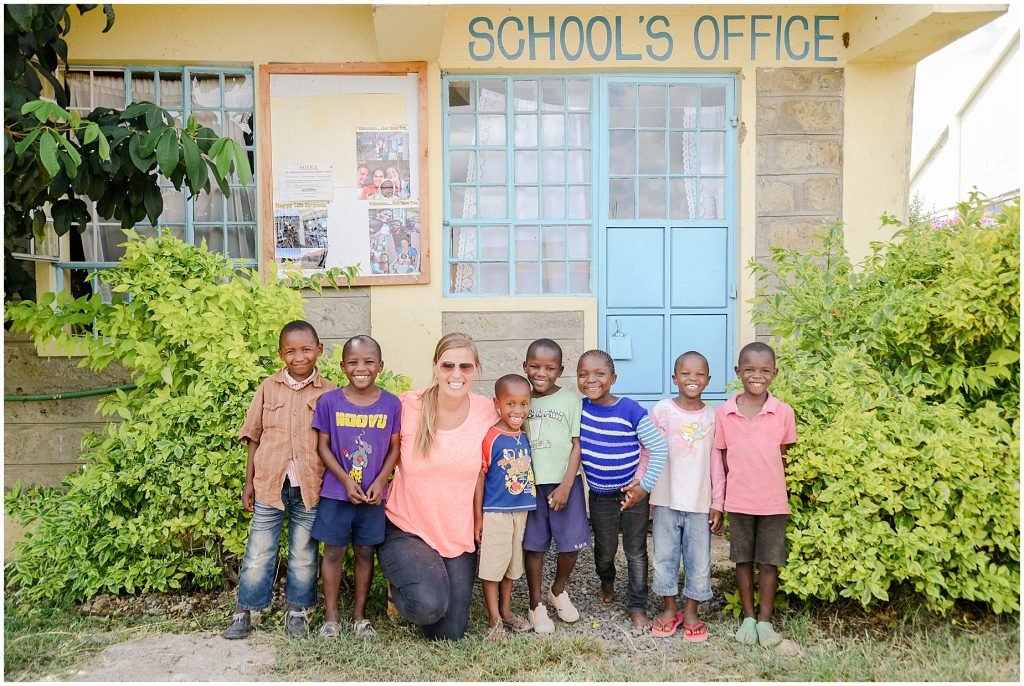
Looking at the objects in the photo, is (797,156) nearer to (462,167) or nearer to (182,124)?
(462,167)

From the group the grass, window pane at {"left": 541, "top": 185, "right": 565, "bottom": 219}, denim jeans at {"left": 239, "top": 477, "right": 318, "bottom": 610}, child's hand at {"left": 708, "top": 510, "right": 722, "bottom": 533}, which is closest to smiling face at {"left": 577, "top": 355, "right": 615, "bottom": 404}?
Answer: child's hand at {"left": 708, "top": 510, "right": 722, "bottom": 533}

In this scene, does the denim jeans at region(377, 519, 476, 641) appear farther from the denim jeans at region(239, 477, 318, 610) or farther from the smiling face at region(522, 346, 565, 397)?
the smiling face at region(522, 346, 565, 397)

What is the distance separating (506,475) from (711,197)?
3058 mm

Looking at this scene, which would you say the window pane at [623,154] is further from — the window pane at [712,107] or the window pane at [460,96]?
the window pane at [460,96]

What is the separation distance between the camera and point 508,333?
573cm

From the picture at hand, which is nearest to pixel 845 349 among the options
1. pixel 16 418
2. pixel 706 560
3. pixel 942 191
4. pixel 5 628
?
pixel 706 560

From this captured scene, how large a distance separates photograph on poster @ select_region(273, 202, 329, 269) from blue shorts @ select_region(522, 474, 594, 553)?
2585mm

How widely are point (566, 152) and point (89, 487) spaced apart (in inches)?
142

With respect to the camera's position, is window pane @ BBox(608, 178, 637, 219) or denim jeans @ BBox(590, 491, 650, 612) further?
window pane @ BBox(608, 178, 637, 219)

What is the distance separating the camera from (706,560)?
381 cm

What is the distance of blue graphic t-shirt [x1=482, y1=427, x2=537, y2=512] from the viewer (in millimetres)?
3732

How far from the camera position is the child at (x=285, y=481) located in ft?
12.4

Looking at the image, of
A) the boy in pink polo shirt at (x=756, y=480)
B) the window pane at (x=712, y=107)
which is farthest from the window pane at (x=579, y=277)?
the boy in pink polo shirt at (x=756, y=480)

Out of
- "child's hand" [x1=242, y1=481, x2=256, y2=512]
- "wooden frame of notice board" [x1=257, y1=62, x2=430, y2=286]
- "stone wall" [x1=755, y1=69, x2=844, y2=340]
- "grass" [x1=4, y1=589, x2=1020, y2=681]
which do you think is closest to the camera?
"grass" [x1=4, y1=589, x2=1020, y2=681]
